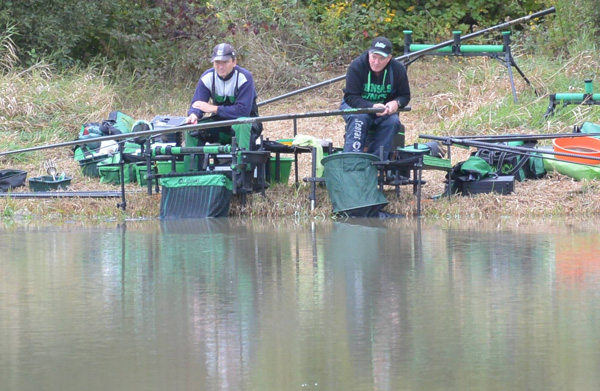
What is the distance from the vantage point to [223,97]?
1134 cm

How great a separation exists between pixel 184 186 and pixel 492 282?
14.8ft

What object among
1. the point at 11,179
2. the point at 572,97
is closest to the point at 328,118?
the point at 572,97

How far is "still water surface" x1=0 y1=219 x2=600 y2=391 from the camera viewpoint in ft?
15.6

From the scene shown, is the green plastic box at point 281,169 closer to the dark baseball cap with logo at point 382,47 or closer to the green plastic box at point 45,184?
the dark baseball cap with logo at point 382,47

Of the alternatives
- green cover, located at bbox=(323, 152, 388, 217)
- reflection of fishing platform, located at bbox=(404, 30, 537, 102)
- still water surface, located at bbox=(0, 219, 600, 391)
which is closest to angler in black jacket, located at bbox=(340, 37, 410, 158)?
green cover, located at bbox=(323, 152, 388, 217)

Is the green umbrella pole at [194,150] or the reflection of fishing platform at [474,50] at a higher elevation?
the reflection of fishing platform at [474,50]

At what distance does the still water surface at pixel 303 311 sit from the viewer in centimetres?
475

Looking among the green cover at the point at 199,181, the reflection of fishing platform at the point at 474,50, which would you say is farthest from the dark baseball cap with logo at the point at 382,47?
the reflection of fishing platform at the point at 474,50

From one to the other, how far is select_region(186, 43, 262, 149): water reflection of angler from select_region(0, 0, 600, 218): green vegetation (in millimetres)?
3306

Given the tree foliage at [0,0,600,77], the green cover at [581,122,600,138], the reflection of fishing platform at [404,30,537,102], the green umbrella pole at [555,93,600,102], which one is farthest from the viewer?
the tree foliage at [0,0,600,77]

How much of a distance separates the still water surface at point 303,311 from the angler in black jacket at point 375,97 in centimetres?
183

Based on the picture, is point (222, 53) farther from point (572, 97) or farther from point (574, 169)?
point (572, 97)

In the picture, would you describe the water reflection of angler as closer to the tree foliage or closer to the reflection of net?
the reflection of net

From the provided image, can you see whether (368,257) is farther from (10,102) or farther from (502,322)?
(10,102)
